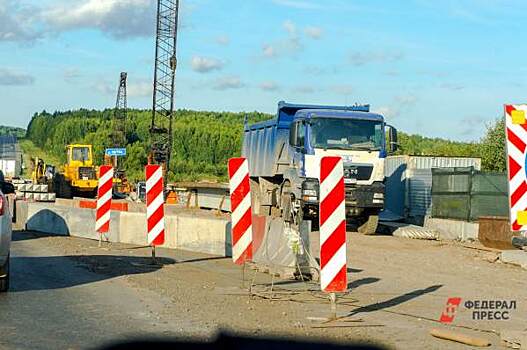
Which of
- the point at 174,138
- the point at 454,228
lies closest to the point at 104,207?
the point at 454,228

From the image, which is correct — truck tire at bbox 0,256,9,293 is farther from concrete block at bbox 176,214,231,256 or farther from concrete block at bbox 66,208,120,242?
concrete block at bbox 66,208,120,242

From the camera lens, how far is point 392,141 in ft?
80.0

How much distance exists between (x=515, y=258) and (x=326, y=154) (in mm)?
6614

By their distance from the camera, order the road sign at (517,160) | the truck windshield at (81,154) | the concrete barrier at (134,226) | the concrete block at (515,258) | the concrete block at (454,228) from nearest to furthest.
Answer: the road sign at (517,160)
the concrete block at (515,258)
the concrete barrier at (134,226)
the concrete block at (454,228)
the truck windshield at (81,154)

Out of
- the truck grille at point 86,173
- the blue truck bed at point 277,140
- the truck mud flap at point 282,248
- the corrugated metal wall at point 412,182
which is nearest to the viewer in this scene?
the truck mud flap at point 282,248

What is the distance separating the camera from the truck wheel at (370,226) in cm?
2572

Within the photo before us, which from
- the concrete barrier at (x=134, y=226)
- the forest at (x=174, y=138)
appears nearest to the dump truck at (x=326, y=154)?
the concrete barrier at (x=134, y=226)

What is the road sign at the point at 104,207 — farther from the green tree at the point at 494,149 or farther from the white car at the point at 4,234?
the green tree at the point at 494,149

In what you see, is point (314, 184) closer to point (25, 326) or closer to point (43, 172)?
point (25, 326)

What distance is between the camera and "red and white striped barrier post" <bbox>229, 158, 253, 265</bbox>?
13320mm

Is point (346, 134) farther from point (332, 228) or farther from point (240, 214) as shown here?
point (332, 228)

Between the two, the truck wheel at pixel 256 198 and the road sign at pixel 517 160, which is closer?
the road sign at pixel 517 160

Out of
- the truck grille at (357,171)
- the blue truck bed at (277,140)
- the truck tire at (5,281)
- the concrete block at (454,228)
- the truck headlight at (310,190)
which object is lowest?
the concrete block at (454,228)

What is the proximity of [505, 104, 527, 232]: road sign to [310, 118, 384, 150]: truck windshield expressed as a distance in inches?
570
